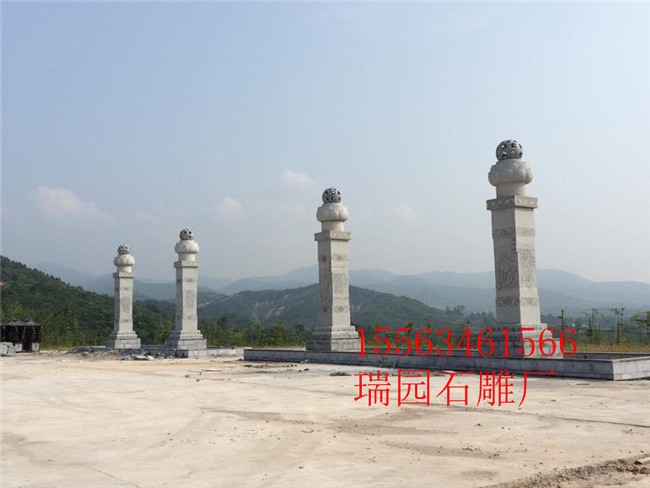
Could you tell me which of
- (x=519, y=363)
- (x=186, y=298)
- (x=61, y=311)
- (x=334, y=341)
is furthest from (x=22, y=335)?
(x=519, y=363)

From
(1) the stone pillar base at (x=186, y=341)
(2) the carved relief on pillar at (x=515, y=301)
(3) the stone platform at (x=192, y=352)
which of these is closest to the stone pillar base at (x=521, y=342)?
(2) the carved relief on pillar at (x=515, y=301)

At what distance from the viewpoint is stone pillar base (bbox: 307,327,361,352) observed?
21.1m

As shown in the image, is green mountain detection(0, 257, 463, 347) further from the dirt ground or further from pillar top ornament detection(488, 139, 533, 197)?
the dirt ground

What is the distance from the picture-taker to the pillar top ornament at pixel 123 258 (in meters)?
32.4

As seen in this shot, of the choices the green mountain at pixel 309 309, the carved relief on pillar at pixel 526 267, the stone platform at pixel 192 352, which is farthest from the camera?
the green mountain at pixel 309 309

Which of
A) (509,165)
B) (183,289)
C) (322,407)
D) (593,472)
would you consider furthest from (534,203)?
(183,289)

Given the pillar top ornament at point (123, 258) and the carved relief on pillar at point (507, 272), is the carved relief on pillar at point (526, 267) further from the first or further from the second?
the pillar top ornament at point (123, 258)

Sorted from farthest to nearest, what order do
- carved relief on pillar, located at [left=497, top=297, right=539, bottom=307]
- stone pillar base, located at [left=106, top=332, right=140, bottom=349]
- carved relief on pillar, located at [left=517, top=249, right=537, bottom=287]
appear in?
stone pillar base, located at [left=106, top=332, right=140, bottom=349]
carved relief on pillar, located at [left=517, top=249, right=537, bottom=287]
carved relief on pillar, located at [left=497, top=297, right=539, bottom=307]

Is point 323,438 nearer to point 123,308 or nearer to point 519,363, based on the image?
point 519,363

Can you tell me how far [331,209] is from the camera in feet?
71.8

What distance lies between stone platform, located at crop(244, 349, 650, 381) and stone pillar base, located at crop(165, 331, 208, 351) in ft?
24.4

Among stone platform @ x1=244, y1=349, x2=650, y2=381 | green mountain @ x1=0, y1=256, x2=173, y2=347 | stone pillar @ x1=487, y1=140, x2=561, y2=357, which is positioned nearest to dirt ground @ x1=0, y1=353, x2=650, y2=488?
stone platform @ x1=244, y1=349, x2=650, y2=381

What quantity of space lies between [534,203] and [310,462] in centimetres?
1181

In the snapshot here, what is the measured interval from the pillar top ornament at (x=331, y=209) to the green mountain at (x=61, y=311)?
19.0 metres
